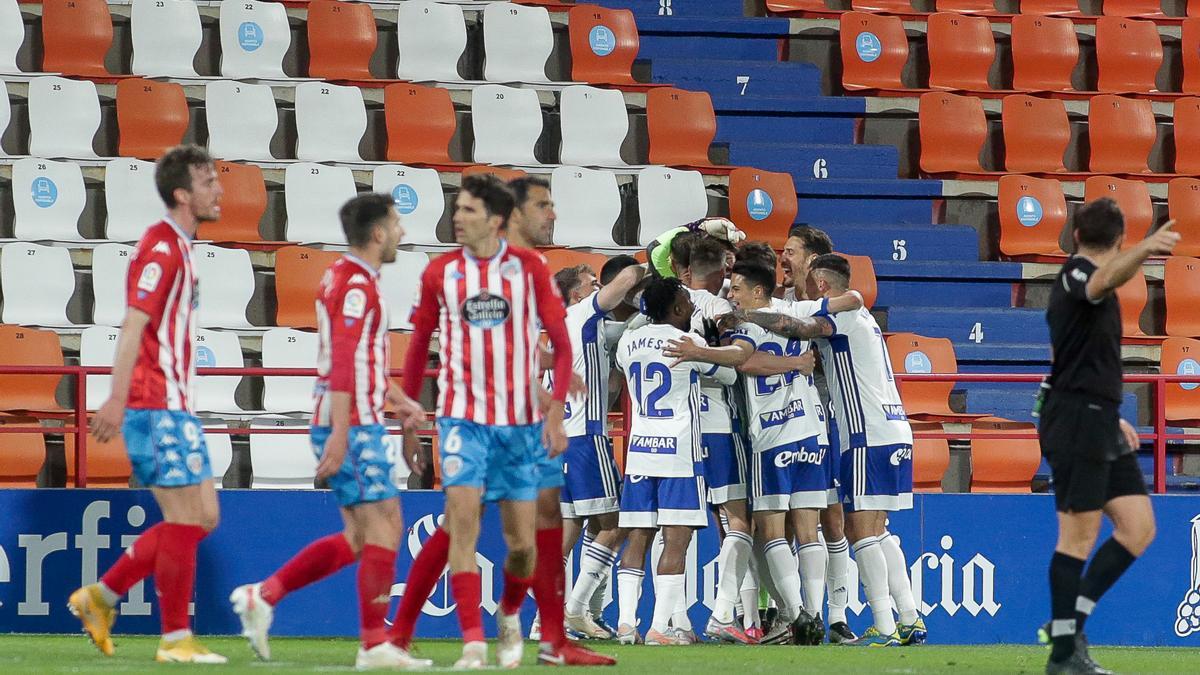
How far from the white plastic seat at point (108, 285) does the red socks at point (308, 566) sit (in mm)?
5790

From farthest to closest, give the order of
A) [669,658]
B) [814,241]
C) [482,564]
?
[482,564] → [814,241] → [669,658]

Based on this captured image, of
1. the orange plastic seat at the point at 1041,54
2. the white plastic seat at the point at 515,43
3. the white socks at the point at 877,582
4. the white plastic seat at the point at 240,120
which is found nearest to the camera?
the white socks at the point at 877,582

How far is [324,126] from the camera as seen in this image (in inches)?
535

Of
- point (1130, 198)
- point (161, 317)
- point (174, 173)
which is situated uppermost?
point (1130, 198)

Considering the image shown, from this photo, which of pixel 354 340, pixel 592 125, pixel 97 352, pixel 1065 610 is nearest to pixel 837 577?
pixel 1065 610

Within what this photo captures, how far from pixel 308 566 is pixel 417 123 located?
24.6 feet

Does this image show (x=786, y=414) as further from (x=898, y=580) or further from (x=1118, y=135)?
(x=1118, y=135)

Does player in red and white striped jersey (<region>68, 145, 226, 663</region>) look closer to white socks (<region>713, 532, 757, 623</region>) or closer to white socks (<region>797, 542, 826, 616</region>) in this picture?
white socks (<region>713, 532, 757, 623</region>)

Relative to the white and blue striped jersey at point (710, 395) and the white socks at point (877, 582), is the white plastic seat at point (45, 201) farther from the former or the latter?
the white socks at point (877, 582)

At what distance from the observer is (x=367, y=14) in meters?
14.3

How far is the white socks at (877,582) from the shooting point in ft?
30.9

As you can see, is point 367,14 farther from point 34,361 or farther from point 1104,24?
point 1104,24

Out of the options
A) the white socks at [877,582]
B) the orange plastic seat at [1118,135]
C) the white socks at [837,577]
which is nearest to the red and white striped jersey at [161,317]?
the white socks at [877,582]

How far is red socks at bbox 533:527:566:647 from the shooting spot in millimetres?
7035
